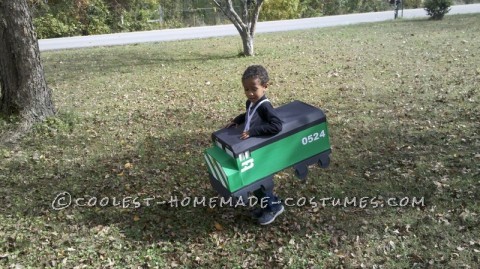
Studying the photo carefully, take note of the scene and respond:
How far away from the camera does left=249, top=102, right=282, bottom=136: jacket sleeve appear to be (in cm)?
432

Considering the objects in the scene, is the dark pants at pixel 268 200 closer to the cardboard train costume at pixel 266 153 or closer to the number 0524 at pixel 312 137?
the cardboard train costume at pixel 266 153

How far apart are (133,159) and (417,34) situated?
1394 cm

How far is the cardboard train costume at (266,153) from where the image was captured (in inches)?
169

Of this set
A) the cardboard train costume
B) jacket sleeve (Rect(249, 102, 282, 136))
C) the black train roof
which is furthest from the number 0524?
jacket sleeve (Rect(249, 102, 282, 136))

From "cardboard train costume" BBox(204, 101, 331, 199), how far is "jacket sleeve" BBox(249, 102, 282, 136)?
0.07 m

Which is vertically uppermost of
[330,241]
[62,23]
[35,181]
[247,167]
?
[62,23]

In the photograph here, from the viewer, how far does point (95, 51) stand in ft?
56.7

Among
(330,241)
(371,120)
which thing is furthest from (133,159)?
(371,120)

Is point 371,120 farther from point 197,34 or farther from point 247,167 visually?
point 197,34

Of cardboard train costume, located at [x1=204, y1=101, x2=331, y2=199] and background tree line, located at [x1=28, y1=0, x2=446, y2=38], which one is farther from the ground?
background tree line, located at [x1=28, y1=0, x2=446, y2=38]

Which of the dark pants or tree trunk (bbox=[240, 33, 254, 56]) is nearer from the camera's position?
the dark pants

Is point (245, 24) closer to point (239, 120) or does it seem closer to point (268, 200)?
point (239, 120)

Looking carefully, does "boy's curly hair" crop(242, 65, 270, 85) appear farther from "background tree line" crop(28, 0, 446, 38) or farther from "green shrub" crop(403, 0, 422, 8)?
"green shrub" crop(403, 0, 422, 8)

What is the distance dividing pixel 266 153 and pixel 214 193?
148 cm
